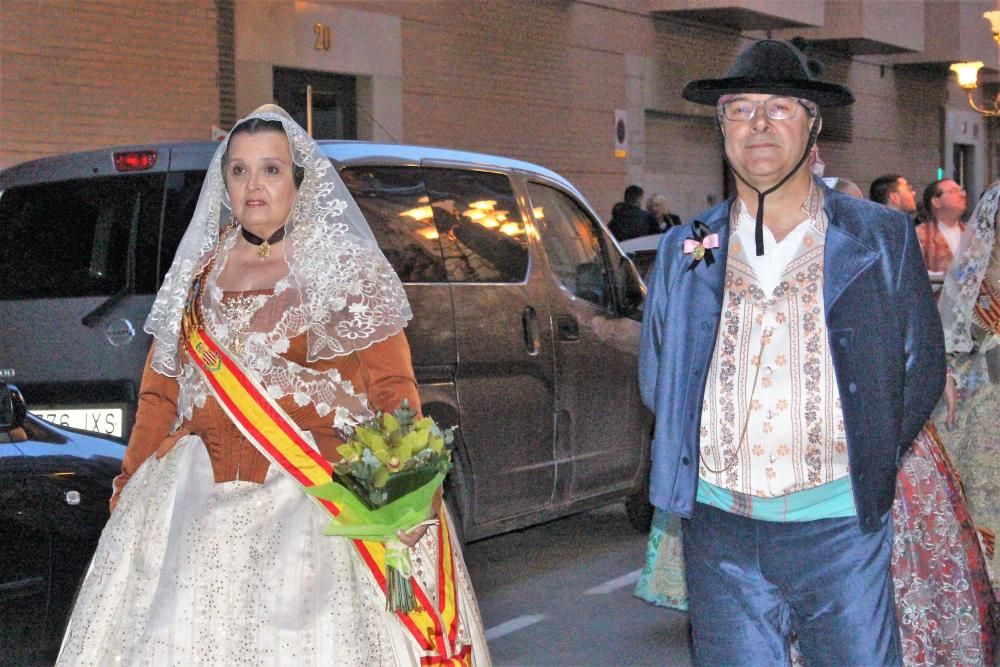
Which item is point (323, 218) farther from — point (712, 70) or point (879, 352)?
point (712, 70)

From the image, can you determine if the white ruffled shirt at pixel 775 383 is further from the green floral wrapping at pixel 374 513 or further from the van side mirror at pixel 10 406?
the van side mirror at pixel 10 406

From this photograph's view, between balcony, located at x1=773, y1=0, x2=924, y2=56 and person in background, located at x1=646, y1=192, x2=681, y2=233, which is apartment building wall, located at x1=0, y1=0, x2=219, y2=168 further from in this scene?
balcony, located at x1=773, y1=0, x2=924, y2=56

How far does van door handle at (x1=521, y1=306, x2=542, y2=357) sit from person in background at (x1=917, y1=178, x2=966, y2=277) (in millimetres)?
4812

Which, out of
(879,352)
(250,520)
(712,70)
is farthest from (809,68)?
(712,70)

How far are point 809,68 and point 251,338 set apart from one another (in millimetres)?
1614

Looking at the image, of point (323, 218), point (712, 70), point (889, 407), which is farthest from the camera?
point (712, 70)

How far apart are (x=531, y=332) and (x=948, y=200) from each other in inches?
202

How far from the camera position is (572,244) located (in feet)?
26.9

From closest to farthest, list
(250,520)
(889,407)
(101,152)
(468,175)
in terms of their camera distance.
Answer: (889,407) → (250,520) → (101,152) → (468,175)

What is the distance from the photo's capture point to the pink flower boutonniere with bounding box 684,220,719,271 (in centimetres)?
387

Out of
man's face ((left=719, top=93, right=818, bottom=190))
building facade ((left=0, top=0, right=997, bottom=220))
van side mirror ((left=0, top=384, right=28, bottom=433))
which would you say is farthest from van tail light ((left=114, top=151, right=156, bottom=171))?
building facade ((left=0, top=0, right=997, bottom=220))

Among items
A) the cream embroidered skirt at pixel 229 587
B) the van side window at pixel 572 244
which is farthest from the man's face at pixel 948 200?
the cream embroidered skirt at pixel 229 587

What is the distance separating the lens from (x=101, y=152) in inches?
267

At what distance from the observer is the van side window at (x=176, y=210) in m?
6.55
